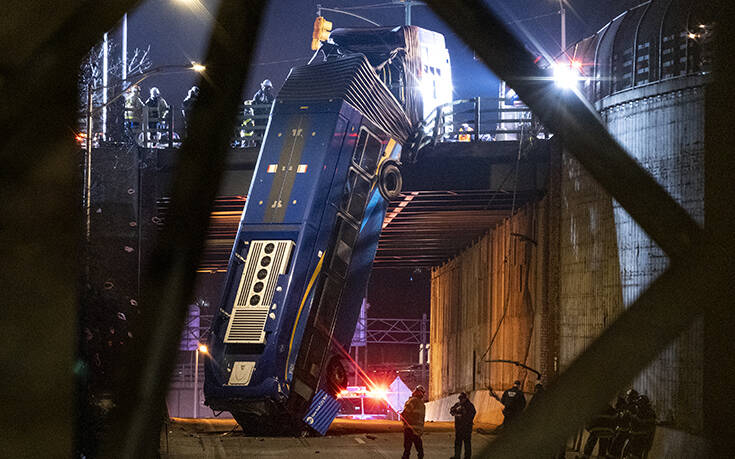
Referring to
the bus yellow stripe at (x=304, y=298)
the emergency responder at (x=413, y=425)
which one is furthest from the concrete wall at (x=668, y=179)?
the bus yellow stripe at (x=304, y=298)

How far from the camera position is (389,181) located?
2425 cm

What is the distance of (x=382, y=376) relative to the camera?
196 feet

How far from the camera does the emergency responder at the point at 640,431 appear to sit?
17.2 meters

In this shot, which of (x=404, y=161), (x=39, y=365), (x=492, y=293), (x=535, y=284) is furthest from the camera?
(x=492, y=293)

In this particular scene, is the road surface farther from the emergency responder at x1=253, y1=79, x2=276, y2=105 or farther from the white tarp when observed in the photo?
the white tarp

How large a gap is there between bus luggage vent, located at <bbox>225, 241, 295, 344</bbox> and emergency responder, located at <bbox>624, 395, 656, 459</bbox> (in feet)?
25.2

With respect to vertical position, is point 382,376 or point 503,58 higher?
point 503,58

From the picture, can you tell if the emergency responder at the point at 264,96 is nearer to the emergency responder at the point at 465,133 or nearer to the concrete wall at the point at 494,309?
the emergency responder at the point at 465,133

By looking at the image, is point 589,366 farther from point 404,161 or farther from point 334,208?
point 404,161

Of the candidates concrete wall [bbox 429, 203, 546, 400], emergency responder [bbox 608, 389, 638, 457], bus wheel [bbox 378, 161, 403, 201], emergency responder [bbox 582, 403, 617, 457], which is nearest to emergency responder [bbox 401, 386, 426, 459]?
emergency responder [bbox 582, 403, 617, 457]

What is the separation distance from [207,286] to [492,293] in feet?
107

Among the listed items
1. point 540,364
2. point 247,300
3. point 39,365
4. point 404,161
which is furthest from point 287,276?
point 39,365

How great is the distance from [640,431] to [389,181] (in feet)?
31.2

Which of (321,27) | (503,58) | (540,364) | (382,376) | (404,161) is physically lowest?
(382,376)
